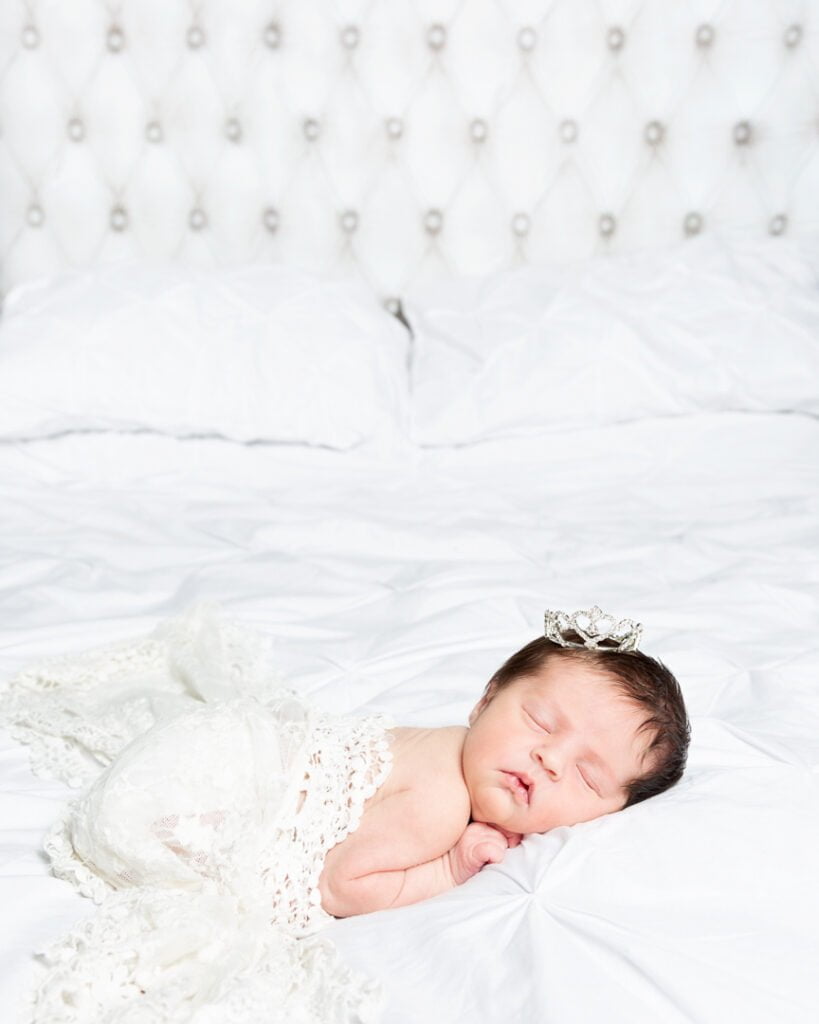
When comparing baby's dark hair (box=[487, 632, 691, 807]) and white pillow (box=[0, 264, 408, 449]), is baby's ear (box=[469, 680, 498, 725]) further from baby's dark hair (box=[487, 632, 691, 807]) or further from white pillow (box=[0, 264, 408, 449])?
white pillow (box=[0, 264, 408, 449])

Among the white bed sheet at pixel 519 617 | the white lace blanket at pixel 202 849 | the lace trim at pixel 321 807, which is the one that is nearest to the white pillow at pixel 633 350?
the white bed sheet at pixel 519 617

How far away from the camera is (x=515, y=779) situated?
0.86 meters

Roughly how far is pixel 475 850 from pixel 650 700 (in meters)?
0.18

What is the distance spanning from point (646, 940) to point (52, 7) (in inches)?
82.2

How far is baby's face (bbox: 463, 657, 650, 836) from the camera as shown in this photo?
0.85 meters

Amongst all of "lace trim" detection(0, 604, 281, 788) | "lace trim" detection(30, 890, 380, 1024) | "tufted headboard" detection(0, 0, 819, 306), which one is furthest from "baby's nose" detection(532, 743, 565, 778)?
"tufted headboard" detection(0, 0, 819, 306)

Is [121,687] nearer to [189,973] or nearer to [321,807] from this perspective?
[321,807]

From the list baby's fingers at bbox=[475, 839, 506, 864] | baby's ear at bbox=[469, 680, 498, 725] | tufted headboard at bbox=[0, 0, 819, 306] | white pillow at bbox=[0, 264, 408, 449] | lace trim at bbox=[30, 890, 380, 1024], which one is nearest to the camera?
Answer: lace trim at bbox=[30, 890, 380, 1024]

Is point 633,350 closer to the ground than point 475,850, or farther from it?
farther from it

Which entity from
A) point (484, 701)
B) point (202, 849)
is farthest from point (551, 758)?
point (202, 849)

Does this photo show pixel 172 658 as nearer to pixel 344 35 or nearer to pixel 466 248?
pixel 466 248

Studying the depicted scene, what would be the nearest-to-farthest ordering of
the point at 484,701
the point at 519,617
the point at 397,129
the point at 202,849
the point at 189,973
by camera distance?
the point at 189,973 → the point at 202,849 → the point at 484,701 → the point at 519,617 → the point at 397,129

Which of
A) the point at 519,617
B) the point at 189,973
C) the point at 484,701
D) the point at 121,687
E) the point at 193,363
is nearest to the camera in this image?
the point at 189,973

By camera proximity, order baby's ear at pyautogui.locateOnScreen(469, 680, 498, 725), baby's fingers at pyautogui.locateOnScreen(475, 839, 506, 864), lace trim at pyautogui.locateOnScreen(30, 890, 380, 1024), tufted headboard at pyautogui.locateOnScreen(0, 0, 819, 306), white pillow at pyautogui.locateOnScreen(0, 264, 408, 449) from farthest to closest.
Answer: tufted headboard at pyautogui.locateOnScreen(0, 0, 819, 306) → white pillow at pyautogui.locateOnScreen(0, 264, 408, 449) → baby's ear at pyautogui.locateOnScreen(469, 680, 498, 725) → baby's fingers at pyautogui.locateOnScreen(475, 839, 506, 864) → lace trim at pyautogui.locateOnScreen(30, 890, 380, 1024)
